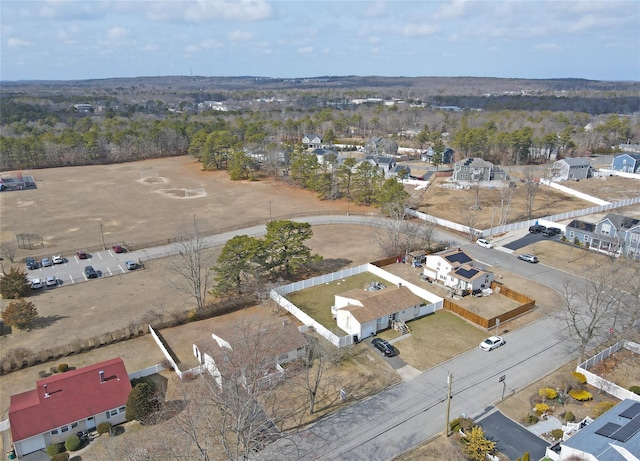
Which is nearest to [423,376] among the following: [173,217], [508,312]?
[508,312]

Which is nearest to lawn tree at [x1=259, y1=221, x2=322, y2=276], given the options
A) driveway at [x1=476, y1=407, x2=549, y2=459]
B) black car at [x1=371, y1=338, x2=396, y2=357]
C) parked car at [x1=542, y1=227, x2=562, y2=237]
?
black car at [x1=371, y1=338, x2=396, y2=357]

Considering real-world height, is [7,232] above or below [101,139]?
below

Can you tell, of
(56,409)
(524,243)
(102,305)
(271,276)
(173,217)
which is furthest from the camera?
(173,217)

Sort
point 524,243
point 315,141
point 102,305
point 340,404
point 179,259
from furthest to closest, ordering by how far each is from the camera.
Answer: point 315,141 < point 524,243 < point 179,259 < point 102,305 < point 340,404

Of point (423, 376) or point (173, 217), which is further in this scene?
point (173, 217)

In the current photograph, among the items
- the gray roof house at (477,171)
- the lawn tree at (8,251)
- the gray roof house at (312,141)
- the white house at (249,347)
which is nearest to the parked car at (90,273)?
the lawn tree at (8,251)

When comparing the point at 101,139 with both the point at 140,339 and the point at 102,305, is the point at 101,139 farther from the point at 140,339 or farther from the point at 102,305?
the point at 140,339

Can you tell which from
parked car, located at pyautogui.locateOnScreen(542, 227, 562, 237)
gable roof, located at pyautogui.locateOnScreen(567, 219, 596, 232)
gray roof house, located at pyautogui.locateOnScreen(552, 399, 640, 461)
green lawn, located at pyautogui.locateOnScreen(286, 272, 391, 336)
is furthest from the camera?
parked car, located at pyautogui.locateOnScreen(542, 227, 562, 237)

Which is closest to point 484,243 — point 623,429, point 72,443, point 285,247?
point 285,247

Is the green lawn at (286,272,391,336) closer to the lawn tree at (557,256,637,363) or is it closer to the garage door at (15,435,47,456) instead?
the lawn tree at (557,256,637,363)
